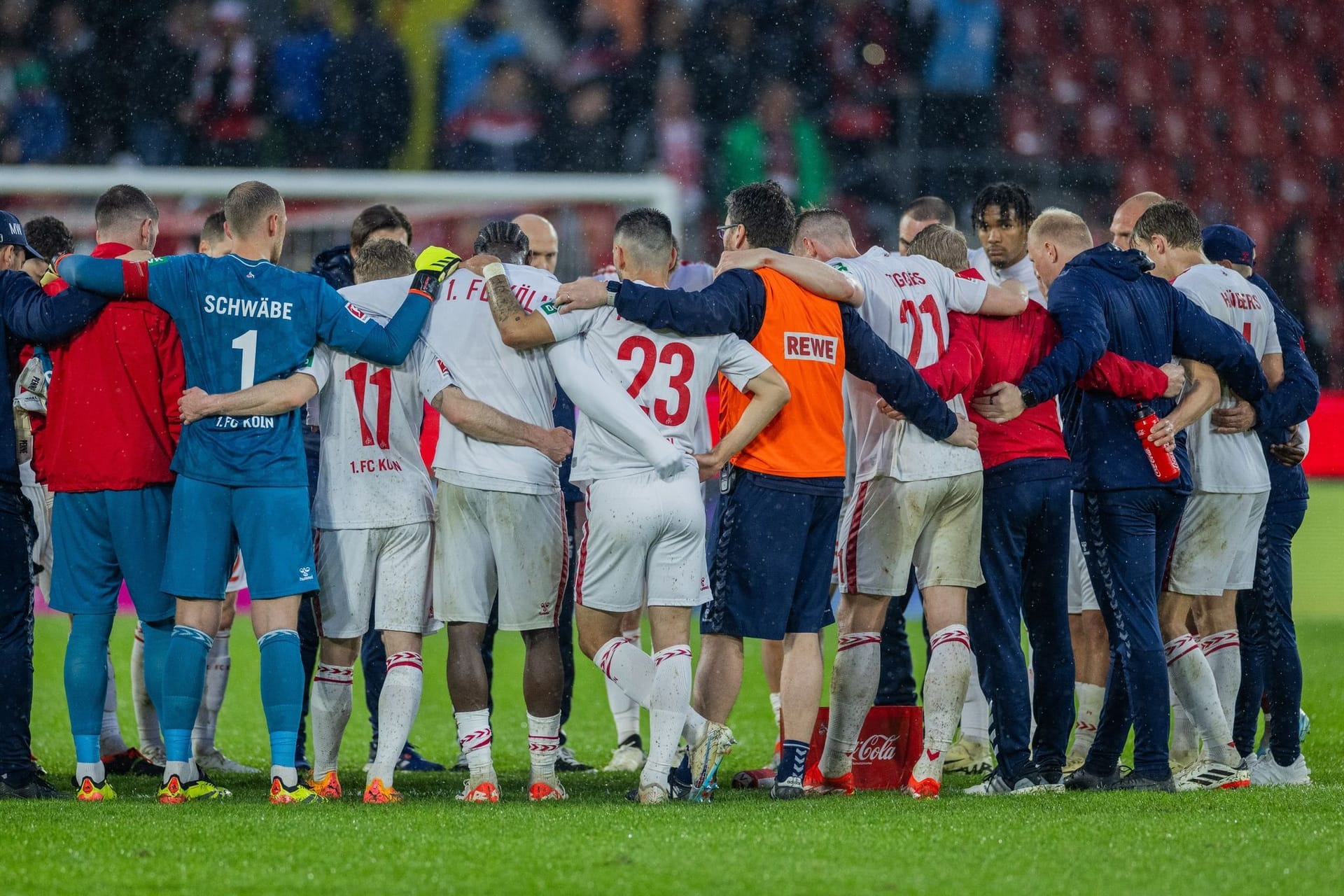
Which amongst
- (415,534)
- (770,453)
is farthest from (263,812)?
(770,453)

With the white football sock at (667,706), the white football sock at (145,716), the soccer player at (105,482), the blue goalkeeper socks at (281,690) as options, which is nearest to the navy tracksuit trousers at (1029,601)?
the white football sock at (667,706)

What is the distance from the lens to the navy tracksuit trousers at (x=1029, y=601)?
6.13 meters

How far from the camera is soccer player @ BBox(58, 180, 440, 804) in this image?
5805mm

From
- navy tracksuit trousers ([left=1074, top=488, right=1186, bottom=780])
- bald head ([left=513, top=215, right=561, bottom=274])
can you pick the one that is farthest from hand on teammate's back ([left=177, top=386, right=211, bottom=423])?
navy tracksuit trousers ([left=1074, top=488, right=1186, bottom=780])

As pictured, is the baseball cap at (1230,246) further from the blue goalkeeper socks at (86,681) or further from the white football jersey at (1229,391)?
the blue goalkeeper socks at (86,681)

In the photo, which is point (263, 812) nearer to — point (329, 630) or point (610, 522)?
point (329, 630)

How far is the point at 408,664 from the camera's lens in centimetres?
602

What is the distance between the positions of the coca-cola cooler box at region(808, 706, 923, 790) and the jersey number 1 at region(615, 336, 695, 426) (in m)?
1.49

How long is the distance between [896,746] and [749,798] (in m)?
0.76

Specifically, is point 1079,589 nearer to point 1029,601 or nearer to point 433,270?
point 1029,601

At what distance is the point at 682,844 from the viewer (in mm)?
4844

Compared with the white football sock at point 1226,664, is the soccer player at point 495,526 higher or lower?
higher

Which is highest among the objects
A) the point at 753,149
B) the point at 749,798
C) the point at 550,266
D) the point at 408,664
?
the point at 753,149

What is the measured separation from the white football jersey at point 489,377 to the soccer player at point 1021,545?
1.54 metres
